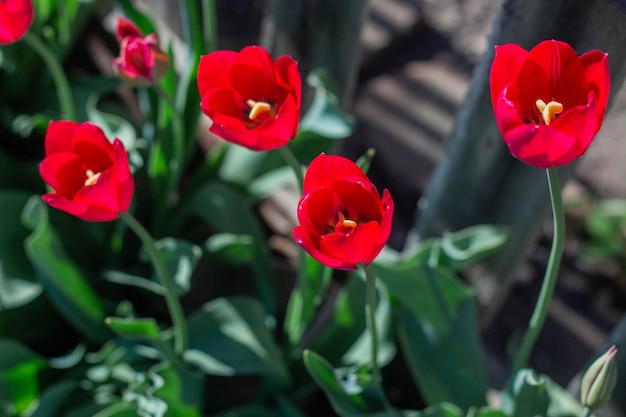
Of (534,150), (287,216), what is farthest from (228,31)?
(534,150)

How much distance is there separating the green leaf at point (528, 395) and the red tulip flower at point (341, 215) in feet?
1.09

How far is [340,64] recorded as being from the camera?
142cm

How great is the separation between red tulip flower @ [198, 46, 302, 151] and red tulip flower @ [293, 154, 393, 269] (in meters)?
0.06

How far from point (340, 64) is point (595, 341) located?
0.73 metres

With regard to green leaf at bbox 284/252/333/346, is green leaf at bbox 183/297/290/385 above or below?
below

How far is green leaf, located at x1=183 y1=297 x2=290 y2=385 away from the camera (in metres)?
1.15

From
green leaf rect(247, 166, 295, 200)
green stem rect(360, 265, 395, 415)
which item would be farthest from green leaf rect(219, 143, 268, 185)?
green stem rect(360, 265, 395, 415)

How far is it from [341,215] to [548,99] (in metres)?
0.21

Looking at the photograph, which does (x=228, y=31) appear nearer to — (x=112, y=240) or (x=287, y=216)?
(x=287, y=216)

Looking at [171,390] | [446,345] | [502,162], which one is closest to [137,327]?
[171,390]

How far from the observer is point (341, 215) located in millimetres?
744

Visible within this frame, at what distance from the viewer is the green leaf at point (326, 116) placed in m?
1.16

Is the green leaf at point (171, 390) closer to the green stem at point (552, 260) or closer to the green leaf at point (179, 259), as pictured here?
the green leaf at point (179, 259)

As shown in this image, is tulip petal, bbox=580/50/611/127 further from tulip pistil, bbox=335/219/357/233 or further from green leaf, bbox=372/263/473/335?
green leaf, bbox=372/263/473/335
